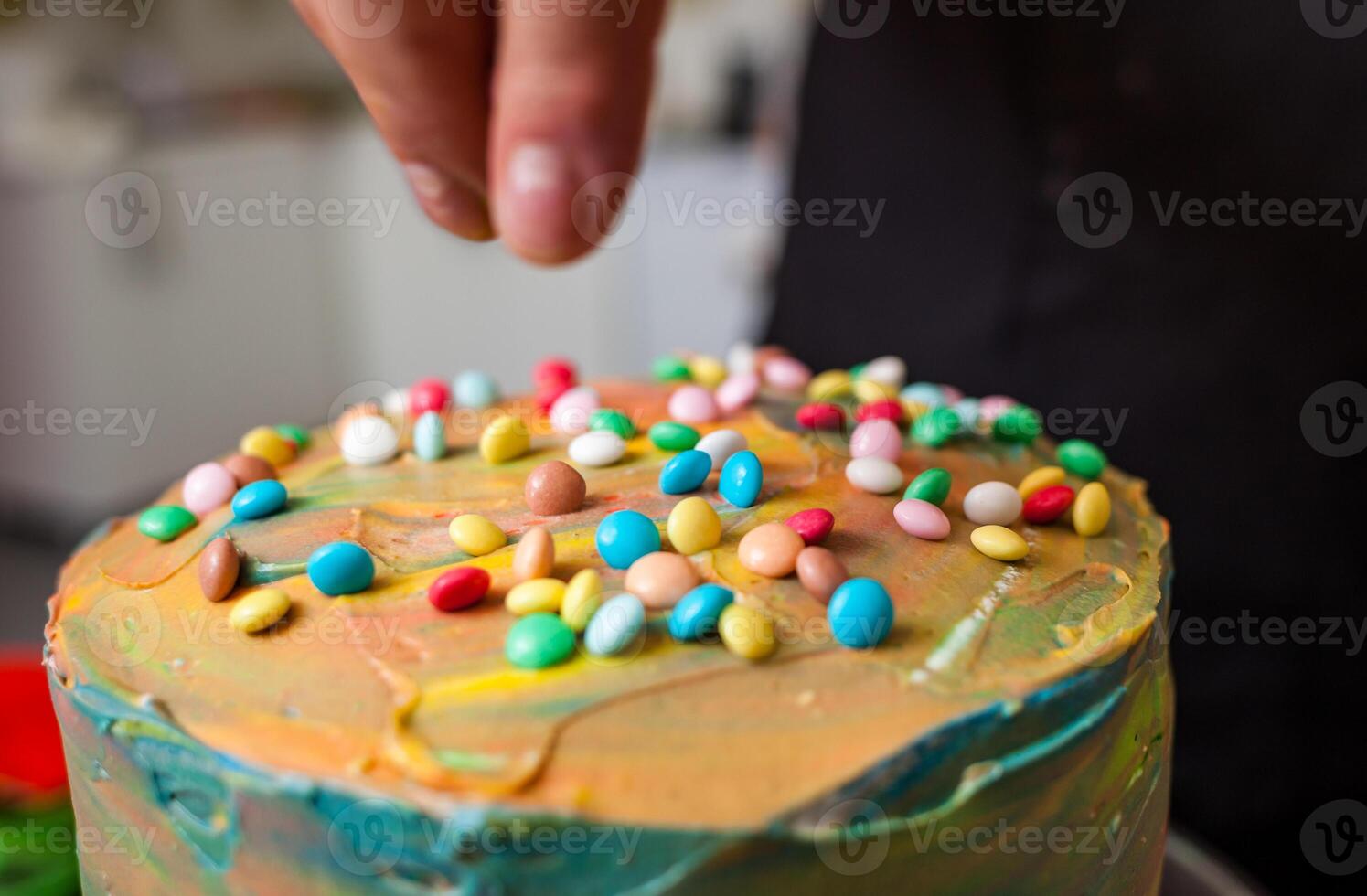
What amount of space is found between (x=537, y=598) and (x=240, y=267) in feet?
12.9

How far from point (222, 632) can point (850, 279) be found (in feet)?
3.96

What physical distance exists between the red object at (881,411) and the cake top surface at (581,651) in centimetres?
6

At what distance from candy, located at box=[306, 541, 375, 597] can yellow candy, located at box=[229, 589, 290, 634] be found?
2 cm

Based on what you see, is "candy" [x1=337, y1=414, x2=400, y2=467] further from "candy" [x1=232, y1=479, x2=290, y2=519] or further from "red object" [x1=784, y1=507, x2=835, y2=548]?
"red object" [x1=784, y1=507, x2=835, y2=548]

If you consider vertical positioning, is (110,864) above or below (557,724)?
below

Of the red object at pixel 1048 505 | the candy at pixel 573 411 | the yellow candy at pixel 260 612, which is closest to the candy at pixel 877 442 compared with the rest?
the red object at pixel 1048 505

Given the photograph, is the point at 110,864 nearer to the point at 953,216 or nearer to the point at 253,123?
the point at 953,216

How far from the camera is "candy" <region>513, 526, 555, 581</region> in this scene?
2.29 feet

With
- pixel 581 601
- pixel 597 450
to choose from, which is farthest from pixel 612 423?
pixel 581 601

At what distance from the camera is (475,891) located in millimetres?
563

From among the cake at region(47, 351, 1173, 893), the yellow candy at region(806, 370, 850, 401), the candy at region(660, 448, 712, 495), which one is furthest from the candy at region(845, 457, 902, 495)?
the yellow candy at region(806, 370, 850, 401)

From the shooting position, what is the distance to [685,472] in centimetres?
78

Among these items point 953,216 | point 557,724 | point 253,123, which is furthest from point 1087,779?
point 253,123

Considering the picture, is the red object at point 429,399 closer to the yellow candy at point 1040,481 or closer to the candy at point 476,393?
the candy at point 476,393
